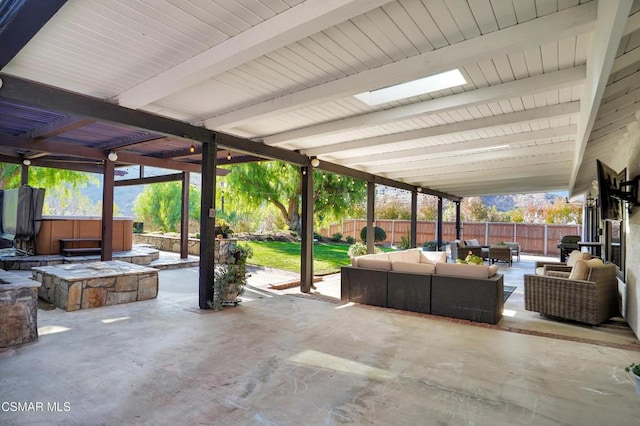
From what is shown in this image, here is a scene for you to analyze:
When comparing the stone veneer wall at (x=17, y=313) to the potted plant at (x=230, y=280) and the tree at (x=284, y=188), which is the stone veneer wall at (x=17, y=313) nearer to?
the potted plant at (x=230, y=280)

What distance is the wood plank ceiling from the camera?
2.33 metres

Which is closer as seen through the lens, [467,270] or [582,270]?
[582,270]

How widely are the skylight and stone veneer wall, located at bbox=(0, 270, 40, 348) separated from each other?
4.26 metres

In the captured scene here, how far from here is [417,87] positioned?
3.87 m

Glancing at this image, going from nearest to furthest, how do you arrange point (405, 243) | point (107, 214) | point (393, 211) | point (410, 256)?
point (410, 256), point (107, 214), point (405, 243), point (393, 211)

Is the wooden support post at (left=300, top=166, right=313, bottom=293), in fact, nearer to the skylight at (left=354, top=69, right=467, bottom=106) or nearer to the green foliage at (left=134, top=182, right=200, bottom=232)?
the skylight at (left=354, top=69, right=467, bottom=106)

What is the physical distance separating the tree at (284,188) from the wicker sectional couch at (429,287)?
765 centimetres

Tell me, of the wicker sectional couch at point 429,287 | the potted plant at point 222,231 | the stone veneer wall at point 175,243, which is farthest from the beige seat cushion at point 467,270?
the potted plant at point 222,231

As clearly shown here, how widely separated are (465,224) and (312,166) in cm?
1294

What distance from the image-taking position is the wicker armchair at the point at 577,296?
4.67 m

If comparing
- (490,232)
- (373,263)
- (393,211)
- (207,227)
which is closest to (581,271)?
(373,263)

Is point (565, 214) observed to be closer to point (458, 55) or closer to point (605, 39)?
point (458, 55)

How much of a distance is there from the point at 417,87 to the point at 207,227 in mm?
3578

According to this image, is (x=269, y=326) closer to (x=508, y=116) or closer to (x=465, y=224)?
(x=508, y=116)
